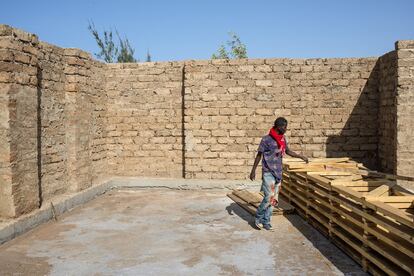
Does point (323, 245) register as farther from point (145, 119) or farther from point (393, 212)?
point (145, 119)

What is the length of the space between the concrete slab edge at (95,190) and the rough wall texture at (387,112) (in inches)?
122

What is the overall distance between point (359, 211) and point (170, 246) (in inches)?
104

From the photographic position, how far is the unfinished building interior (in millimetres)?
6727

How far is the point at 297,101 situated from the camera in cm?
971

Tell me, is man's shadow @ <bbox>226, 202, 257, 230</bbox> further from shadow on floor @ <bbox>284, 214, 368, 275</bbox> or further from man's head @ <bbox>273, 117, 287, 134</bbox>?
Answer: man's head @ <bbox>273, 117, 287, 134</bbox>

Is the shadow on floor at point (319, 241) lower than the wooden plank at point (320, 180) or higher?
lower

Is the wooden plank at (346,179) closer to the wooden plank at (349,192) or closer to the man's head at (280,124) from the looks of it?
the wooden plank at (349,192)

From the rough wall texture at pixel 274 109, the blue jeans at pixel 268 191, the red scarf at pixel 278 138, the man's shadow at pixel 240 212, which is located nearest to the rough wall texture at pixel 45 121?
the rough wall texture at pixel 274 109

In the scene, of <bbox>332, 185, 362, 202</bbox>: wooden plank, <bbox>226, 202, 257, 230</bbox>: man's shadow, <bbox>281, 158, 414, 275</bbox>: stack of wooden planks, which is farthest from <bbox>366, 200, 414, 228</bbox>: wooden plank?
<bbox>226, 202, 257, 230</bbox>: man's shadow

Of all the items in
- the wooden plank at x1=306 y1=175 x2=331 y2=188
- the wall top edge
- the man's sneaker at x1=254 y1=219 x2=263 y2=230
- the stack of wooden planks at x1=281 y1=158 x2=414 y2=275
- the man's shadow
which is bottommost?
the man's shadow

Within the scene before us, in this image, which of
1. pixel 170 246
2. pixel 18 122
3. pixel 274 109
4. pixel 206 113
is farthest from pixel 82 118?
pixel 274 109

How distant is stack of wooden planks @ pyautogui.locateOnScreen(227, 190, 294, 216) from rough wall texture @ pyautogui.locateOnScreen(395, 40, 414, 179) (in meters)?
2.64

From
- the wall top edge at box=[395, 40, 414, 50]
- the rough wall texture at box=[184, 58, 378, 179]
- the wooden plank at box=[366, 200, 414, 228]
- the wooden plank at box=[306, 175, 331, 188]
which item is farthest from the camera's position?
the rough wall texture at box=[184, 58, 378, 179]

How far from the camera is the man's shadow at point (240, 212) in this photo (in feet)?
22.2
